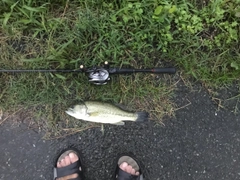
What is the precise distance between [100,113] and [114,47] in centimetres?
61

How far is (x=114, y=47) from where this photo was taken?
2846mm

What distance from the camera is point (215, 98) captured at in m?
3.00

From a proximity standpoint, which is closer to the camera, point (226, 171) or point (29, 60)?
point (29, 60)

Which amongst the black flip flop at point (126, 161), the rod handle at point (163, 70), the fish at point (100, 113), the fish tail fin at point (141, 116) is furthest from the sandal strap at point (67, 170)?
the rod handle at point (163, 70)

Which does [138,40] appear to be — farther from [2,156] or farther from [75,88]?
[2,156]

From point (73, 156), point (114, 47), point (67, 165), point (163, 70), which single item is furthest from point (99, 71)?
point (67, 165)

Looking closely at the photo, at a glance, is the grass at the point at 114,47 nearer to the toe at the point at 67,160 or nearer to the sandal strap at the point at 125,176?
the toe at the point at 67,160

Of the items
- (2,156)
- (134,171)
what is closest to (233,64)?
(134,171)

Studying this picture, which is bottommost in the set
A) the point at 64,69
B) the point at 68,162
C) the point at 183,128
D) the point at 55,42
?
the point at 68,162

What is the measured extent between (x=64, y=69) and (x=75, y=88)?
0.84 feet

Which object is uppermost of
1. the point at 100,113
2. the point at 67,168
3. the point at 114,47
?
the point at 114,47

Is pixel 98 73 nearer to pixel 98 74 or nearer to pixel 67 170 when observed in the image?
pixel 98 74

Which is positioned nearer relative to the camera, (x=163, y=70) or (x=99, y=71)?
(x=99, y=71)

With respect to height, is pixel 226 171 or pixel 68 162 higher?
pixel 68 162
